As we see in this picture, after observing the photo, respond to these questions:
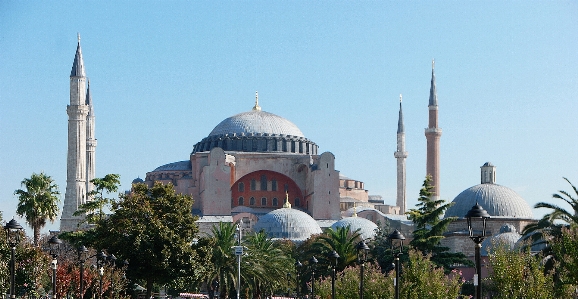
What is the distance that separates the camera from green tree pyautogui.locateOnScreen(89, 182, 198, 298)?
34250mm

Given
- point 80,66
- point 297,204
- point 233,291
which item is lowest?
point 233,291

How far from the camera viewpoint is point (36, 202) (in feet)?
136

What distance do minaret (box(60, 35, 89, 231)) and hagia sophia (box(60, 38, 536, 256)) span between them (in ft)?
0.19

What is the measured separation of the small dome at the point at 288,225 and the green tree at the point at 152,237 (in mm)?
30182

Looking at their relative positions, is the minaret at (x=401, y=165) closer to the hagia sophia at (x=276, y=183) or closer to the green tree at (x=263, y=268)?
the hagia sophia at (x=276, y=183)

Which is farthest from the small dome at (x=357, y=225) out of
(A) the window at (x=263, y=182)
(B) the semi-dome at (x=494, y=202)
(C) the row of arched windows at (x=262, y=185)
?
(A) the window at (x=263, y=182)

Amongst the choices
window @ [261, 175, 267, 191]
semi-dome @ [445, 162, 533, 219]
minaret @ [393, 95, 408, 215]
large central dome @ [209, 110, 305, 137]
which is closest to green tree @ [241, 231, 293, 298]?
semi-dome @ [445, 162, 533, 219]

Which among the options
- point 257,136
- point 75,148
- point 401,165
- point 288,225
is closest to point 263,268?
point 75,148

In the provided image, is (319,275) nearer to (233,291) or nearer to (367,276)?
(233,291)

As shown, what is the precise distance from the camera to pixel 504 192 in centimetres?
6162

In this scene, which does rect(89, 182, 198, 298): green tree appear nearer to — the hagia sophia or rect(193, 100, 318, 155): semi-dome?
the hagia sophia

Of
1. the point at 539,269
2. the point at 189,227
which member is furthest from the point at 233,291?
the point at 539,269

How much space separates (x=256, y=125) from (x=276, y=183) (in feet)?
19.4

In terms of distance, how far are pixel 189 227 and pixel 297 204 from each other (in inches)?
1667
